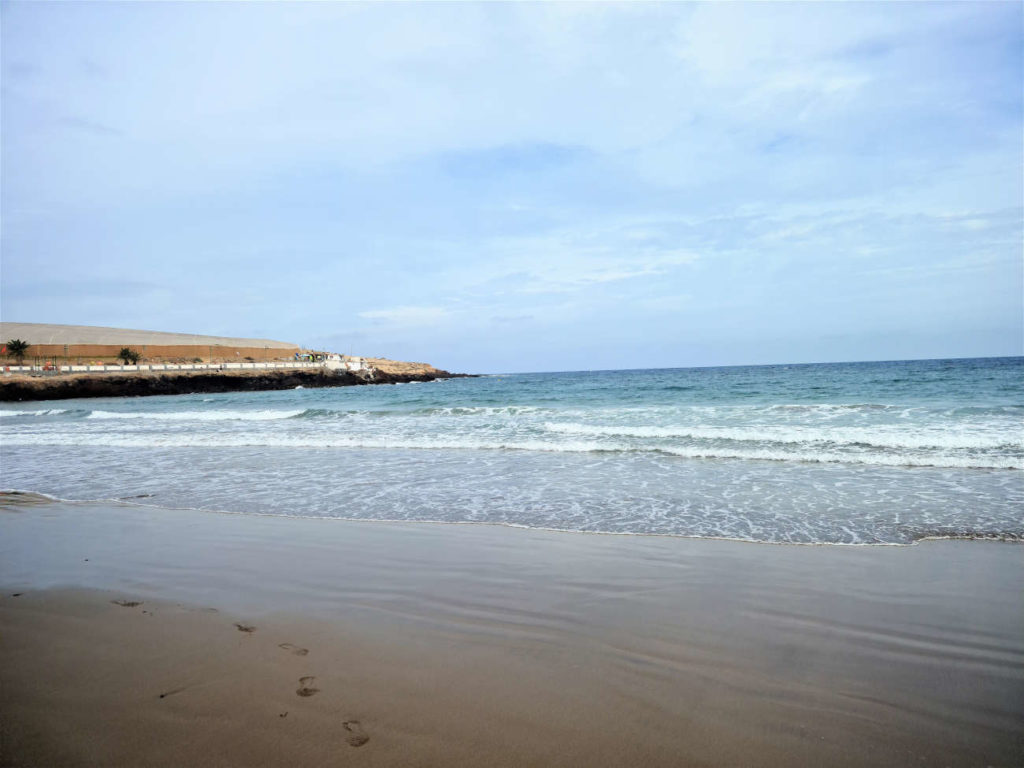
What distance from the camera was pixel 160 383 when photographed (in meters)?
47.5

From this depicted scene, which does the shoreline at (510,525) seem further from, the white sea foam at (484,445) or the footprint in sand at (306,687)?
the white sea foam at (484,445)

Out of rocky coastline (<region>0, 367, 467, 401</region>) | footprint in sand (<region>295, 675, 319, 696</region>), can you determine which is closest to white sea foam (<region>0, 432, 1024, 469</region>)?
footprint in sand (<region>295, 675, 319, 696</region>)

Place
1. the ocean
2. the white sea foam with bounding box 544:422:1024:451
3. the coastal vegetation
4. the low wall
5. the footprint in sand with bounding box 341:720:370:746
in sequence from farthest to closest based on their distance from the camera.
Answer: the low wall, the coastal vegetation, the white sea foam with bounding box 544:422:1024:451, the ocean, the footprint in sand with bounding box 341:720:370:746

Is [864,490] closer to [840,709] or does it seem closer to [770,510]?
[770,510]

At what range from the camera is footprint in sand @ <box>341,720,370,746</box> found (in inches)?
96.8

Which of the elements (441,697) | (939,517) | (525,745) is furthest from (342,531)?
(939,517)

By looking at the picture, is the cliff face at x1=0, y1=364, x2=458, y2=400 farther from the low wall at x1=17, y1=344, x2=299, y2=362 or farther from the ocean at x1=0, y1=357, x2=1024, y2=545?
the ocean at x1=0, y1=357, x2=1024, y2=545

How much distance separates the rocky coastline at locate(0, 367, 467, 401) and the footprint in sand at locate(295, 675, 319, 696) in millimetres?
49899

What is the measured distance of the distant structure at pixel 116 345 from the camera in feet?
196

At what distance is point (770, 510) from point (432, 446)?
8483 mm

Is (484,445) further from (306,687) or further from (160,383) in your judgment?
(160,383)

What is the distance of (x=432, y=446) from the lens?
13914mm

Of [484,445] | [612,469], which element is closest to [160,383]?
[484,445]

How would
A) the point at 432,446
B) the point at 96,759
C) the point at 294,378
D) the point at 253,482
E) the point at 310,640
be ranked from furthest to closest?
the point at 294,378 < the point at 432,446 < the point at 253,482 < the point at 310,640 < the point at 96,759
